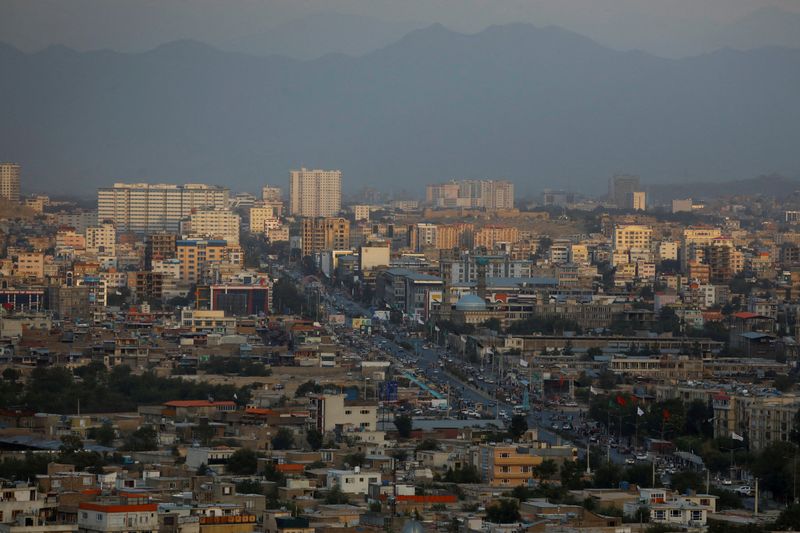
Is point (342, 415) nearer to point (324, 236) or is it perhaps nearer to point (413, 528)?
point (413, 528)

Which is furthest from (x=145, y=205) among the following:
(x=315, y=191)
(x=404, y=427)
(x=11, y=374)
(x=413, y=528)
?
(x=413, y=528)

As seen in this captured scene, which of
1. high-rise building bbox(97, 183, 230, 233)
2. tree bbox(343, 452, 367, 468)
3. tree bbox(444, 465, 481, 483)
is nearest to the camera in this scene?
tree bbox(444, 465, 481, 483)

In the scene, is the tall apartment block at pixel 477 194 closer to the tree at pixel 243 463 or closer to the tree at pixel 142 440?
the tree at pixel 142 440

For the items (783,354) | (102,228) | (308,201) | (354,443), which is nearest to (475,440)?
(354,443)

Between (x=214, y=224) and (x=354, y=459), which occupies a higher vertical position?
(x=214, y=224)

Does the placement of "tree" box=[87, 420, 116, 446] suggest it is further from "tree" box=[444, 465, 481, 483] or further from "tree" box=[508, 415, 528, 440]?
"tree" box=[444, 465, 481, 483]

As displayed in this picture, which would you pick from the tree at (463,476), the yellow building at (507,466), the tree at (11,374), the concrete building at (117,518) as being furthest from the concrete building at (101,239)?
the concrete building at (117,518)

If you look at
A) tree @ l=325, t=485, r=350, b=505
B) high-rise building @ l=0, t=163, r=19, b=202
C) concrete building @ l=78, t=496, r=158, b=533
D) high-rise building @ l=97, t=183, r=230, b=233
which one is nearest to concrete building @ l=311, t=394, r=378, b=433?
tree @ l=325, t=485, r=350, b=505
